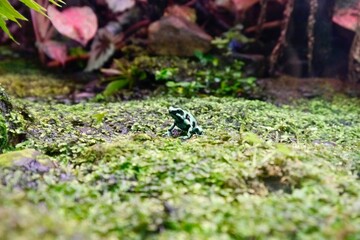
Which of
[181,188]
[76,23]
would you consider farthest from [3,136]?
[76,23]

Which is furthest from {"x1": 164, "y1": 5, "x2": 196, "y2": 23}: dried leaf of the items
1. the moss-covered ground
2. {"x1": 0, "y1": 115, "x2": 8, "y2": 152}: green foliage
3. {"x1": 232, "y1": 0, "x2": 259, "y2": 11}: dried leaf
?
{"x1": 0, "y1": 115, "x2": 8, "y2": 152}: green foliage

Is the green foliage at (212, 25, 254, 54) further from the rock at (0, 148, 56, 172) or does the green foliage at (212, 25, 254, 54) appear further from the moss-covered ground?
the rock at (0, 148, 56, 172)

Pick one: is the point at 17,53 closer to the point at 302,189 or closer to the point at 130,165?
the point at 130,165

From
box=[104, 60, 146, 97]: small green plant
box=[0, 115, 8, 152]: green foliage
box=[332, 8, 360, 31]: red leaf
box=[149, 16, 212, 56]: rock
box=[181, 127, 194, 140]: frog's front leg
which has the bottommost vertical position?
box=[104, 60, 146, 97]: small green plant

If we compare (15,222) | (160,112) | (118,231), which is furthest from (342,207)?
(160,112)

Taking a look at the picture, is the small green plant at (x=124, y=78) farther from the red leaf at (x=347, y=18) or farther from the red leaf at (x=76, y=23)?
the red leaf at (x=347, y=18)

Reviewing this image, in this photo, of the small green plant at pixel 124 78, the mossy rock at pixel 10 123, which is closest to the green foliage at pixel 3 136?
the mossy rock at pixel 10 123

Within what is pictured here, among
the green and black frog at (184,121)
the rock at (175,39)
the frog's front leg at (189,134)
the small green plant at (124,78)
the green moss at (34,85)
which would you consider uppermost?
the rock at (175,39)

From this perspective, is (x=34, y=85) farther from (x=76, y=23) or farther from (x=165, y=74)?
(x=165, y=74)
